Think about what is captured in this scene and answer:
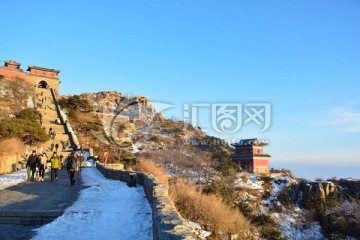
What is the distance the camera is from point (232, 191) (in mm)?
30641

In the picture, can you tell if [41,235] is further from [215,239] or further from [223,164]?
[223,164]

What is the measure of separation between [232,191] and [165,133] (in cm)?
3105

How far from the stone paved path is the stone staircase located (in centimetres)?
1279

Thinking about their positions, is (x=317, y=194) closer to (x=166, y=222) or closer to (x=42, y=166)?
(x=42, y=166)

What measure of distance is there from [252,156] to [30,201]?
44760 millimetres

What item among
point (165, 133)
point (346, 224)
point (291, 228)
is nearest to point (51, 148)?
point (291, 228)

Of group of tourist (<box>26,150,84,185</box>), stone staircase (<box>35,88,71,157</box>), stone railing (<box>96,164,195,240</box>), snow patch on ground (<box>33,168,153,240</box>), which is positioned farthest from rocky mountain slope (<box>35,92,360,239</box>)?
stone railing (<box>96,164,195,240</box>)

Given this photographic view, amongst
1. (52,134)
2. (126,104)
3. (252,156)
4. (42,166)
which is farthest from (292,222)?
(126,104)

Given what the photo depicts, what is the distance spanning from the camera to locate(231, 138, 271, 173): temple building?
50500 millimetres

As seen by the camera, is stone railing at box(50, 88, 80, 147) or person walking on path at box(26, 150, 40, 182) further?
stone railing at box(50, 88, 80, 147)

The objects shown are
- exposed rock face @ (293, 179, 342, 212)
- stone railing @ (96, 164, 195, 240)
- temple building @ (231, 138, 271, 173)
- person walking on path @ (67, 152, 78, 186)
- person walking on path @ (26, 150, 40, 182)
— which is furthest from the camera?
temple building @ (231, 138, 271, 173)

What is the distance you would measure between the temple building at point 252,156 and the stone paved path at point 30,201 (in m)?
41.5

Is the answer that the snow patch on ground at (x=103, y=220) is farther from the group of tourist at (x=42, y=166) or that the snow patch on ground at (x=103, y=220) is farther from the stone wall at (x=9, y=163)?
the stone wall at (x=9, y=163)

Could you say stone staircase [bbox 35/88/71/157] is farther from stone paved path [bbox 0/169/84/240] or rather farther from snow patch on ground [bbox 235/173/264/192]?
snow patch on ground [bbox 235/173/264/192]
